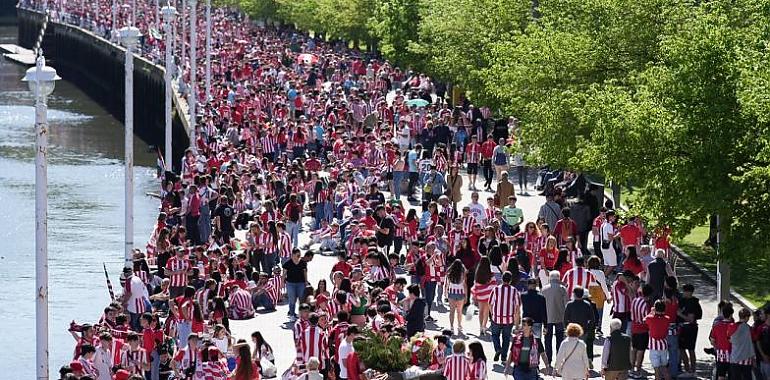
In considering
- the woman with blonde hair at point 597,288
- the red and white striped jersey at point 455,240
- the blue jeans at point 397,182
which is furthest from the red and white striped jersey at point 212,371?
the blue jeans at point 397,182

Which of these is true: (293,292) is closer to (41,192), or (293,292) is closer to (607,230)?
(607,230)

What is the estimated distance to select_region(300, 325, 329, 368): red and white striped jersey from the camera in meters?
21.6

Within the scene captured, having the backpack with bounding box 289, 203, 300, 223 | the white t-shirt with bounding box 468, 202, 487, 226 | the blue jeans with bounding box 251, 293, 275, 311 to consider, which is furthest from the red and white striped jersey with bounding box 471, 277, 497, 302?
the backpack with bounding box 289, 203, 300, 223

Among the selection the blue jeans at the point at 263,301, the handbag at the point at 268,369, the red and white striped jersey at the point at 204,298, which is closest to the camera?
the handbag at the point at 268,369

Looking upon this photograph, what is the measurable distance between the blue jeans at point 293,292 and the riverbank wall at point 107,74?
3252 centimetres

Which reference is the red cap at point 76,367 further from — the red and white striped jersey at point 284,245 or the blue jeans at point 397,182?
the blue jeans at point 397,182

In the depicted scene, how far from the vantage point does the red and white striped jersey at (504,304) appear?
23234mm

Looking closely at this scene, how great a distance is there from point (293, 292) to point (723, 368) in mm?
7445

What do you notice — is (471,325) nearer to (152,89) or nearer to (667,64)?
(667,64)

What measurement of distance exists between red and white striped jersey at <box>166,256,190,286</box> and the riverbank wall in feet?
103

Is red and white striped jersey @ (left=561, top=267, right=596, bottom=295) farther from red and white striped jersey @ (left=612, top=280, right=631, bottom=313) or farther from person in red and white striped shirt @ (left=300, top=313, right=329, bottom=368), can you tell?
person in red and white striped shirt @ (left=300, top=313, right=329, bottom=368)

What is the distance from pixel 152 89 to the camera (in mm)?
80875

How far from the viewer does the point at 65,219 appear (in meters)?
53.7

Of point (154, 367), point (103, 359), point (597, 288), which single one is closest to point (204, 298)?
point (154, 367)
